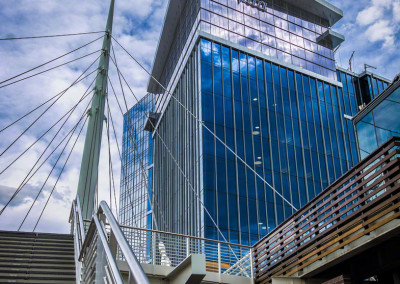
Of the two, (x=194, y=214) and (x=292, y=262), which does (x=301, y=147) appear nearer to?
(x=194, y=214)

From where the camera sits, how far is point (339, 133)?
40.8m

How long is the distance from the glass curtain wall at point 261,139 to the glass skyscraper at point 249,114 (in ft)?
0.26

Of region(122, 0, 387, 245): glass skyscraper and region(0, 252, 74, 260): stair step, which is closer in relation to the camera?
region(0, 252, 74, 260): stair step

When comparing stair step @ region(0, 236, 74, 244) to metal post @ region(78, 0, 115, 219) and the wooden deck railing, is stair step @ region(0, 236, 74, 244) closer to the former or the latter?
metal post @ region(78, 0, 115, 219)

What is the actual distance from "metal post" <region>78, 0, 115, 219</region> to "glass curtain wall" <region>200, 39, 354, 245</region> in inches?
605

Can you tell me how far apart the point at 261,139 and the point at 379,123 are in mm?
20206

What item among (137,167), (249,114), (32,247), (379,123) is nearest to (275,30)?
(249,114)

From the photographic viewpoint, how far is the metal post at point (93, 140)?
15539 millimetres

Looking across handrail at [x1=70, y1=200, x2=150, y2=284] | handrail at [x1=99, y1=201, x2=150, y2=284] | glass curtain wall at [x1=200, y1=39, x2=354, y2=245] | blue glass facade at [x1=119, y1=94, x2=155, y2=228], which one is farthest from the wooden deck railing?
blue glass facade at [x1=119, y1=94, x2=155, y2=228]

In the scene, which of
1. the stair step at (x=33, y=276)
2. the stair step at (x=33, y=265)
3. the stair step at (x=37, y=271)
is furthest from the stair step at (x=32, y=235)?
the stair step at (x=33, y=276)

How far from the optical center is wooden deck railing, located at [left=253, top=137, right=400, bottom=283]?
9.35 m

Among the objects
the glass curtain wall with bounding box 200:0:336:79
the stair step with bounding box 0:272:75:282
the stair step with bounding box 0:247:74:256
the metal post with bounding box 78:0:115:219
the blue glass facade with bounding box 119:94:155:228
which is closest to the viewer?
the stair step with bounding box 0:272:75:282

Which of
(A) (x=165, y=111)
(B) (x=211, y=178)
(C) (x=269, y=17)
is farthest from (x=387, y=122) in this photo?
(A) (x=165, y=111)

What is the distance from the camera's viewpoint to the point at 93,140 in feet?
53.9
